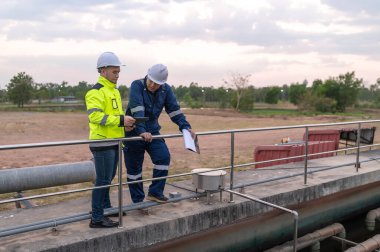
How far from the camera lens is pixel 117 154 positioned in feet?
14.7

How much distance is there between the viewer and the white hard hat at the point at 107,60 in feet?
14.0

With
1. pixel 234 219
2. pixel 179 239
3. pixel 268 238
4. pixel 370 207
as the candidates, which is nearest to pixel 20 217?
pixel 179 239

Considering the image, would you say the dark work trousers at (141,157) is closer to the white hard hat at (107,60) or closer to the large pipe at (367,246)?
the white hard hat at (107,60)

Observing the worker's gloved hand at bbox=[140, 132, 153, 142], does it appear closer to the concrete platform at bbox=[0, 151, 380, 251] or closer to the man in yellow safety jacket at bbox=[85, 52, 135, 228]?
the man in yellow safety jacket at bbox=[85, 52, 135, 228]

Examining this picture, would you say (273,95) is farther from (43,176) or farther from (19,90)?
(43,176)

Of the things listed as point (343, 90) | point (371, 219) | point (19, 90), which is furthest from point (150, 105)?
point (19, 90)

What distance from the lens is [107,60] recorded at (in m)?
4.27

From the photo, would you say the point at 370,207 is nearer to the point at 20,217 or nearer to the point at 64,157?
the point at 20,217

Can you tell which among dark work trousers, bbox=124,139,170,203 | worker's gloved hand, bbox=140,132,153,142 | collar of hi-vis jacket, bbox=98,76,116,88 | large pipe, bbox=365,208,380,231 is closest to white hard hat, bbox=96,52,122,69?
collar of hi-vis jacket, bbox=98,76,116,88

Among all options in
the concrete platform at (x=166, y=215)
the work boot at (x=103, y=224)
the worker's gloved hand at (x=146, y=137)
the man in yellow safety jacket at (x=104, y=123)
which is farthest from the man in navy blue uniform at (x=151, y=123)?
the work boot at (x=103, y=224)

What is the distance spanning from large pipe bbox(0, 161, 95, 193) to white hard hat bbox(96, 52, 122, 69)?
1.15 metres

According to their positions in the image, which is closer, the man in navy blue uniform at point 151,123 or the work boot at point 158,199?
the man in navy blue uniform at point 151,123

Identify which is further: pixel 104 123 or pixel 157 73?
pixel 157 73

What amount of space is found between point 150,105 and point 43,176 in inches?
55.9
